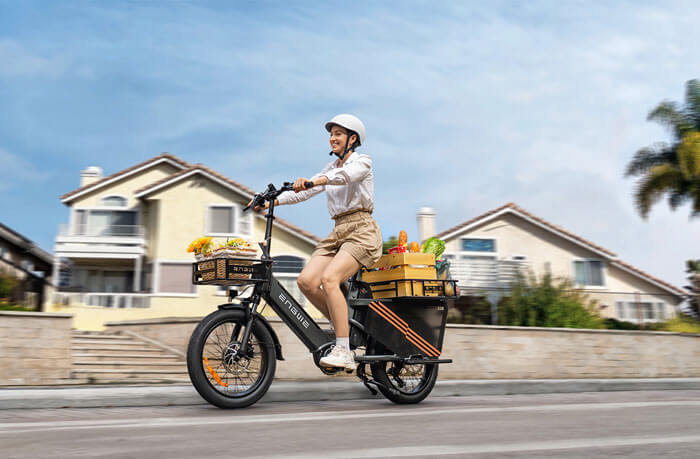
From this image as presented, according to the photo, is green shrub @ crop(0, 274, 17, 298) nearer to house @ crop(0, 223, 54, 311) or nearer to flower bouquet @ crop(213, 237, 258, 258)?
house @ crop(0, 223, 54, 311)

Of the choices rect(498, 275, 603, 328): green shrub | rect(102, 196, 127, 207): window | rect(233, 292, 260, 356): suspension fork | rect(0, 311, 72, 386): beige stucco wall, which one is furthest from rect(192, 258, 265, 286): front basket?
rect(102, 196, 127, 207): window

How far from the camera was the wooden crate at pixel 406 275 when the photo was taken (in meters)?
5.70

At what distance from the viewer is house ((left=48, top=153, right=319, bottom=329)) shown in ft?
87.8

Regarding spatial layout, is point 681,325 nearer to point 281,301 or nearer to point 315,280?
point 315,280

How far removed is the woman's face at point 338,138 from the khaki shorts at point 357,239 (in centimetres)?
57

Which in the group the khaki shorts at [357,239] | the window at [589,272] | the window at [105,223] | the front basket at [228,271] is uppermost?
the window at [105,223]

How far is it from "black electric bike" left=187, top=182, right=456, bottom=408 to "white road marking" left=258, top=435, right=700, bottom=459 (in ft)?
6.13

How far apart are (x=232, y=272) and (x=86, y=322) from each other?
23.4 m

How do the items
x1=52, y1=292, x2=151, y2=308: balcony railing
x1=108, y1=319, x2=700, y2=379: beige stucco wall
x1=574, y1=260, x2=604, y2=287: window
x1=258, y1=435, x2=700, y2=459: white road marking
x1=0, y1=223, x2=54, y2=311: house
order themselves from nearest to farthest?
1. x1=258, y1=435, x2=700, y2=459: white road marking
2. x1=108, y1=319, x2=700, y2=379: beige stucco wall
3. x1=0, y1=223, x2=54, y2=311: house
4. x1=52, y1=292, x2=151, y2=308: balcony railing
5. x1=574, y1=260, x2=604, y2=287: window

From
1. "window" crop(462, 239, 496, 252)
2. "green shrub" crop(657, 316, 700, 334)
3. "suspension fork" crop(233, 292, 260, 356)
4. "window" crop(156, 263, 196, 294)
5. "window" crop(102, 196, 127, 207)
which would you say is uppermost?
"window" crop(102, 196, 127, 207)

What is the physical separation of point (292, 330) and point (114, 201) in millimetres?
26007

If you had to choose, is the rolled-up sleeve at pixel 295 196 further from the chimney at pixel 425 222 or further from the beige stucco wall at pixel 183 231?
the chimney at pixel 425 222

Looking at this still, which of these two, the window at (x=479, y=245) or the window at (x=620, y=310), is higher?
the window at (x=479, y=245)

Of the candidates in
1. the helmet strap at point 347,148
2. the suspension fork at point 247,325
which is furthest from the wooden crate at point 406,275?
the suspension fork at point 247,325
